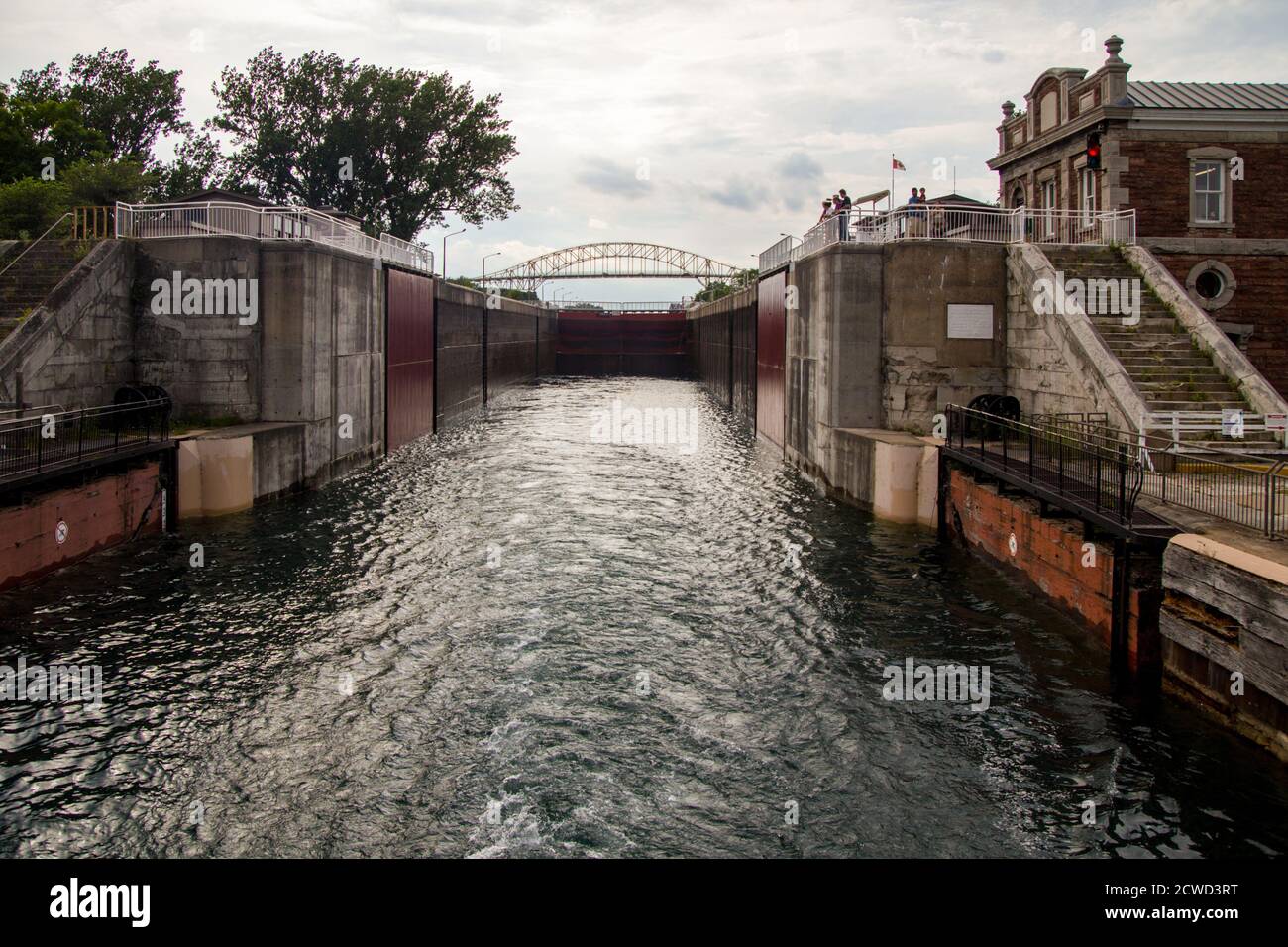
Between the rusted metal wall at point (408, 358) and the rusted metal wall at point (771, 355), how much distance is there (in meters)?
14.2

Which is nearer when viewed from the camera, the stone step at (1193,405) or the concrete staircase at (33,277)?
the stone step at (1193,405)

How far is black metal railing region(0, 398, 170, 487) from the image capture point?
17.7m

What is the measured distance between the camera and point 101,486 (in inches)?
787

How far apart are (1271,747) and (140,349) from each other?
87.7 feet

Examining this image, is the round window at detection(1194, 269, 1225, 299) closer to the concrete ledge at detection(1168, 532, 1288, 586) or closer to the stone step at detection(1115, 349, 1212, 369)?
the stone step at detection(1115, 349, 1212, 369)

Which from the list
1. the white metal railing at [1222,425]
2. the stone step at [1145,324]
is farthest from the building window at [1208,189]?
the white metal railing at [1222,425]

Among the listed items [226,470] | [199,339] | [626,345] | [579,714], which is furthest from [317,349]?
[626,345]

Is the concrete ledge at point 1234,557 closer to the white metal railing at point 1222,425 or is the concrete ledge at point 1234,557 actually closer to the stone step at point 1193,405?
the white metal railing at point 1222,425

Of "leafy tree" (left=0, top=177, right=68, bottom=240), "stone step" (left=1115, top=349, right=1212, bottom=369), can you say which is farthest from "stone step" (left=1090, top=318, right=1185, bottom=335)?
"leafy tree" (left=0, top=177, right=68, bottom=240)

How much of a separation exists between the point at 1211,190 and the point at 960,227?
367 inches

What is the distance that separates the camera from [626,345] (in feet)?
320

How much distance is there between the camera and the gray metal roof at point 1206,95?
1314 inches

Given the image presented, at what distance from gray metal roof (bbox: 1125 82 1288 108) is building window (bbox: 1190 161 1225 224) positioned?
206cm
